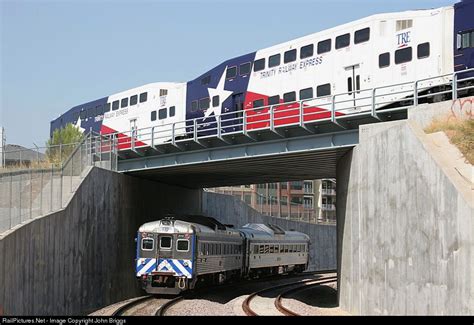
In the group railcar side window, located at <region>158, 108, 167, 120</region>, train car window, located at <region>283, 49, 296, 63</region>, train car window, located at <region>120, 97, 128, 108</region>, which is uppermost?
train car window, located at <region>283, 49, 296, 63</region>

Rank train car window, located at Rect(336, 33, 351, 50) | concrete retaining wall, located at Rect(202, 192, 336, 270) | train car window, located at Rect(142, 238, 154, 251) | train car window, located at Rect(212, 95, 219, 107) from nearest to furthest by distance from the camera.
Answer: train car window, located at Rect(336, 33, 351, 50)
train car window, located at Rect(142, 238, 154, 251)
train car window, located at Rect(212, 95, 219, 107)
concrete retaining wall, located at Rect(202, 192, 336, 270)

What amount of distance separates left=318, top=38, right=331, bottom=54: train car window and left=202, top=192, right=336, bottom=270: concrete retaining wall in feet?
69.2

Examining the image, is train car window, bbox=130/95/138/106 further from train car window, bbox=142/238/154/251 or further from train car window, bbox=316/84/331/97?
train car window, bbox=316/84/331/97

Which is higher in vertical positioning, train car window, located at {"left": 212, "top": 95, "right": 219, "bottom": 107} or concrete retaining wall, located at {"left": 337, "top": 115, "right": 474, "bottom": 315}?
train car window, located at {"left": 212, "top": 95, "right": 219, "bottom": 107}

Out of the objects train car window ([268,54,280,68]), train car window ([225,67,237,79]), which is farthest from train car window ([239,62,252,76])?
train car window ([268,54,280,68])

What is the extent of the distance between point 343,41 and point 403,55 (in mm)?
3574

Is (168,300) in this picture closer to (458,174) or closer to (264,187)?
(458,174)

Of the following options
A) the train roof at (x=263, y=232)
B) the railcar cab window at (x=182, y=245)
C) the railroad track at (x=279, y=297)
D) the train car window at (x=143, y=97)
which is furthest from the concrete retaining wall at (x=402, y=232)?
the train car window at (x=143, y=97)

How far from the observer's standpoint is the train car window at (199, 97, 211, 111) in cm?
3931

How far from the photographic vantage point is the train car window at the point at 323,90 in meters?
31.5

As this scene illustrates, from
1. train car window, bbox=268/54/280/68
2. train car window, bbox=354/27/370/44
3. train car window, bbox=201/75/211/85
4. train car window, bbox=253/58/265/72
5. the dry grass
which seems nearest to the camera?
the dry grass

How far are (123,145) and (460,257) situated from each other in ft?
85.9

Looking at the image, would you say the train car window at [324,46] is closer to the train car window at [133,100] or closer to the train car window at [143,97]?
the train car window at [143,97]

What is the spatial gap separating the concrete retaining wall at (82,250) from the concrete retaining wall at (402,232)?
1131cm
